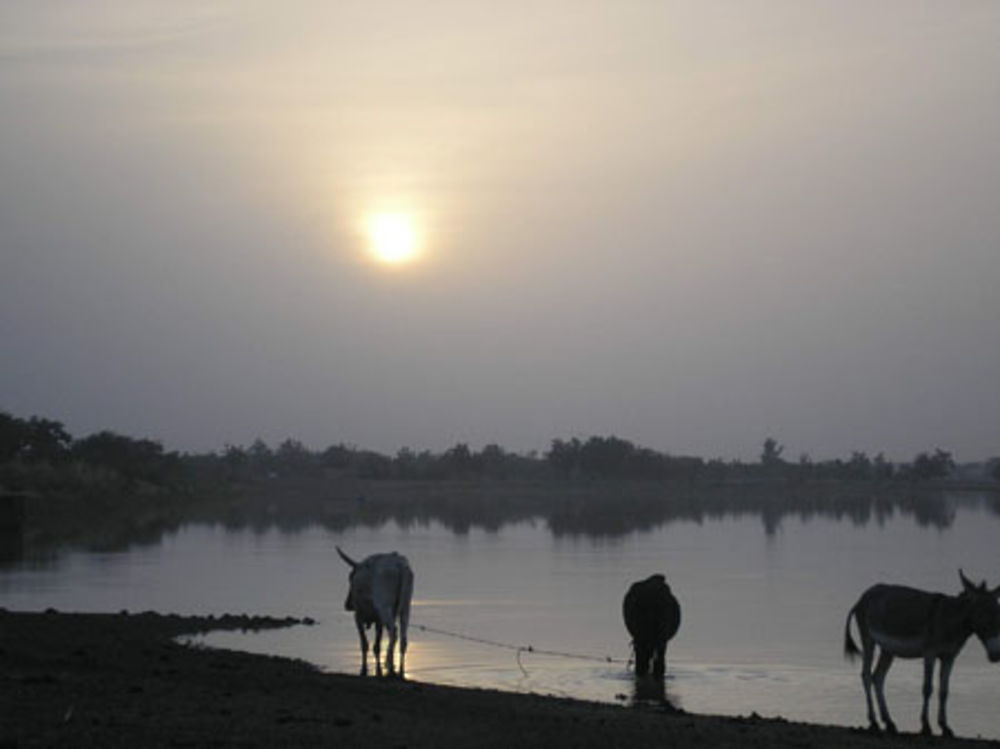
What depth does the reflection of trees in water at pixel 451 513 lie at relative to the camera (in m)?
64.5

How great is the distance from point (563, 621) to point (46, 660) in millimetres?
13740

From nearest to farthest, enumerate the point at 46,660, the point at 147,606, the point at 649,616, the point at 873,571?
the point at 46,660, the point at 649,616, the point at 147,606, the point at 873,571

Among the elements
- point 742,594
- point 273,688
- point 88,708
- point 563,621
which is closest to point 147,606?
point 563,621

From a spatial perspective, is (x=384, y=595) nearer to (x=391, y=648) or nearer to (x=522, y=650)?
(x=391, y=648)

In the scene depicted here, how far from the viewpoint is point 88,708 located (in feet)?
39.1

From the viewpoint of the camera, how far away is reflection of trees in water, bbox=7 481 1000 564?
212ft

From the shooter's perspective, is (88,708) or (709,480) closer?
(88,708)

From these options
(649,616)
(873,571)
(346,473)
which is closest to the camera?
(649,616)

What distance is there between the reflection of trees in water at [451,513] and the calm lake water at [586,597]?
3.94m

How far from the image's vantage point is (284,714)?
12445 millimetres

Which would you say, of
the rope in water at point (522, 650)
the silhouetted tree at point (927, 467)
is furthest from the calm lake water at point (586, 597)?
the silhouetted tree at point (927, 467)

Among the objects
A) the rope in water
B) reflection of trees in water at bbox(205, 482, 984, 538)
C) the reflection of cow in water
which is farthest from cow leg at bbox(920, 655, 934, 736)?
reflection of trees in water at bbox(205, 482, 984, 538)

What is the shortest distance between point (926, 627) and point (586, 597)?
63.9 ft

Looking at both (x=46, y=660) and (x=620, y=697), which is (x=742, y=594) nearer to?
(x=620, y=697)
